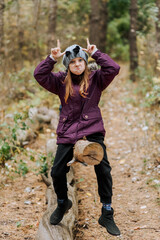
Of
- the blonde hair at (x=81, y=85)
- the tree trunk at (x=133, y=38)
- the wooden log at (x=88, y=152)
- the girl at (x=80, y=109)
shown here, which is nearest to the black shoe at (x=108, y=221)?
the girl at (x=80, y=109)

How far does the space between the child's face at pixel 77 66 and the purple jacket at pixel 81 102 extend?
15cm

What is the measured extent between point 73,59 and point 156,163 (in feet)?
9.00

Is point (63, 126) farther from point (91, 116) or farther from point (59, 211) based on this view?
point (59, 211)

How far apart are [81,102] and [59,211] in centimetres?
133

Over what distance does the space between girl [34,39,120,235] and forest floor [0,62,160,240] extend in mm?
473

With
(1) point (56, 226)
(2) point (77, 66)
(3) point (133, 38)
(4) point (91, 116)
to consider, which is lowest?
(1) point (56, 226)

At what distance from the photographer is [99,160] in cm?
299

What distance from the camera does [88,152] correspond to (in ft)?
9.53

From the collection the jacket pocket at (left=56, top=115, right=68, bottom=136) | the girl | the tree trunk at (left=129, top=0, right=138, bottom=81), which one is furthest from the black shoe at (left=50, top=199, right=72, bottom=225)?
the tree trunk at (left=129, top=0, right=138, bottom=81)

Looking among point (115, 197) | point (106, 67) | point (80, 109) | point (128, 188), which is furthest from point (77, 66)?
point (128, 188)

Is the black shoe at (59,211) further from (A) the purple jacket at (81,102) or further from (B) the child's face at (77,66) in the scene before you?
(B) the child's face at (77,66)

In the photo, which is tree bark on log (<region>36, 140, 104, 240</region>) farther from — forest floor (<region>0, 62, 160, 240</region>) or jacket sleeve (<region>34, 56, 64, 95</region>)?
jacket sleeve (<region>34, 56, 64, 95</region>)

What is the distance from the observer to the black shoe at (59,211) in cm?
322

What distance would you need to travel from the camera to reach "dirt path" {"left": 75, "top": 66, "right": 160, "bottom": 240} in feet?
11.6
